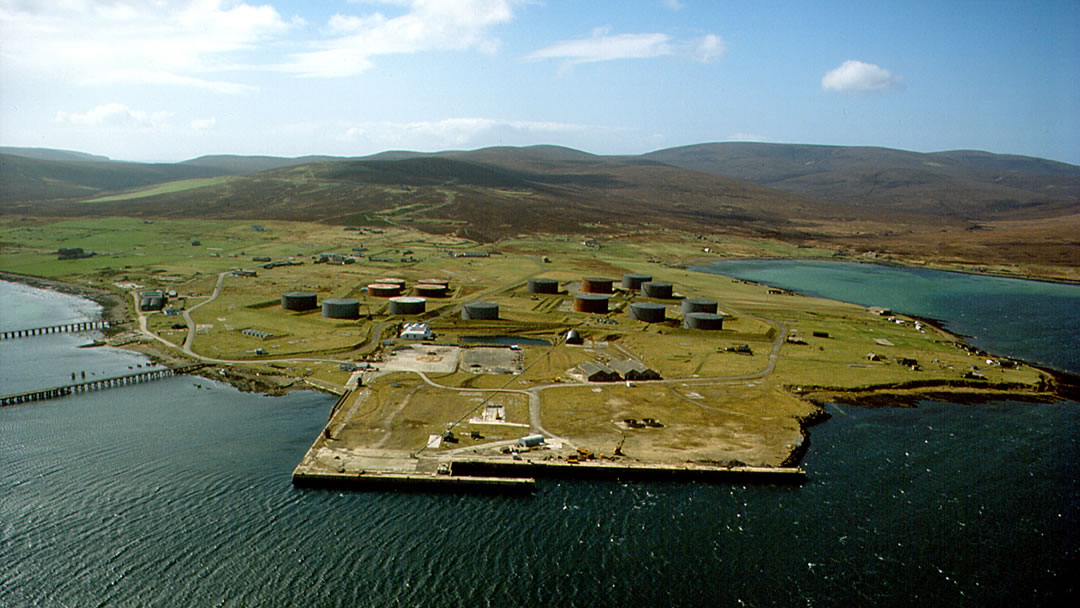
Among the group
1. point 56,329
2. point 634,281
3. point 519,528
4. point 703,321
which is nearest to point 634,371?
point 703,321

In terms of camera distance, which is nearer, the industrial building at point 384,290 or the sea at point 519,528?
the sea at point 519,528

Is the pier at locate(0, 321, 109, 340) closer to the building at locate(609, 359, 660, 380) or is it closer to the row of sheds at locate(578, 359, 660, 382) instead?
the row of sheds at locate(578, 359, 660, 382)

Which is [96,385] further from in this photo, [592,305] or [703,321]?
[703,321]

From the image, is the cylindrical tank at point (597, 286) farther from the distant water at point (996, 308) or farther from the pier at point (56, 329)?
the pier at point (56, 329)

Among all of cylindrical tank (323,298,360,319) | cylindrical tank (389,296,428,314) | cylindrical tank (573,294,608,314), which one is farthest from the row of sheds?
cylindrical tank (323,298,360,319)

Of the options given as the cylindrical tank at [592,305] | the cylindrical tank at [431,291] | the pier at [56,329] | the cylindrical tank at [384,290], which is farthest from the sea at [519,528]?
the cylindrical tank at [431,291]

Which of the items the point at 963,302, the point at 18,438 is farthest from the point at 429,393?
the point at 963,302
